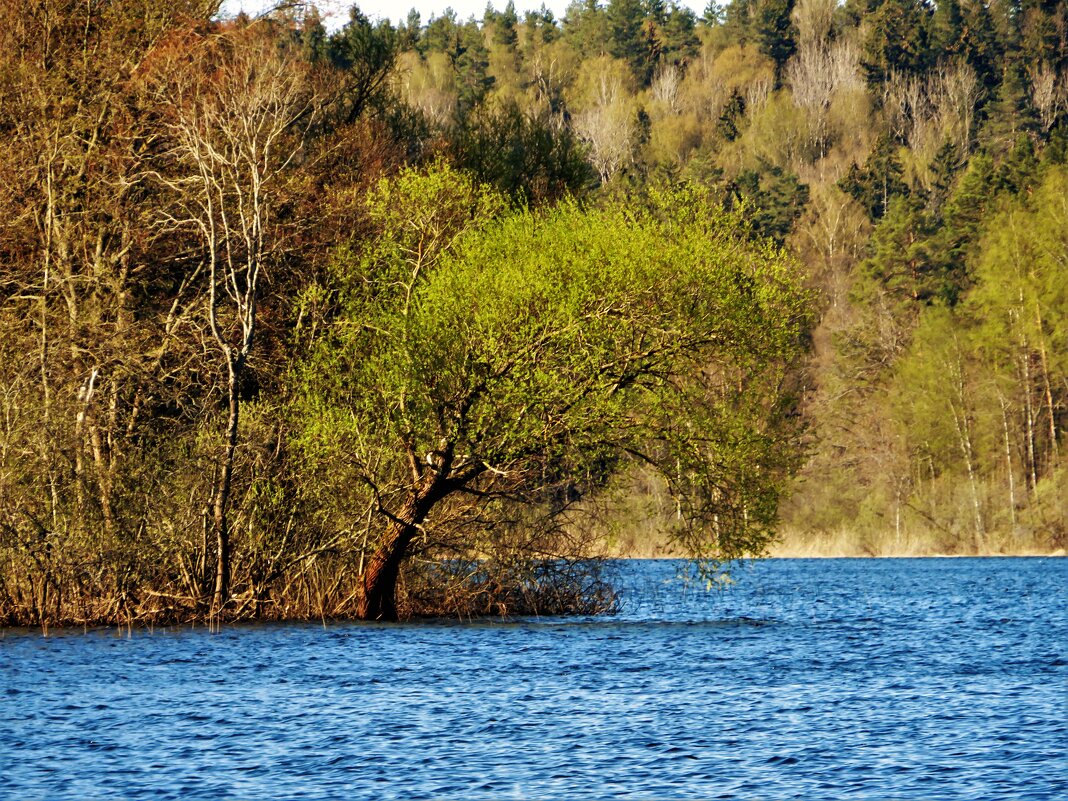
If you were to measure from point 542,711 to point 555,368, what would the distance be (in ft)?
33.4

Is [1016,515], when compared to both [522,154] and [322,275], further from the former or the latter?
[322,275]

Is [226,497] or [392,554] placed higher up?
[226,497]

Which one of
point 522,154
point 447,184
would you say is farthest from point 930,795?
point 522,154

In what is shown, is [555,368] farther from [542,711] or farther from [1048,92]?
[1048,92]

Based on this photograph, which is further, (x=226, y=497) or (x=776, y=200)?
(x=776, y=200)

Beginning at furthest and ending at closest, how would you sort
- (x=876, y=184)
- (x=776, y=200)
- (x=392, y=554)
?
1. (x=876, y=184)
2. (x=776, y=200)
3. (x=392, y=554)

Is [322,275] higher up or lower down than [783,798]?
higher up

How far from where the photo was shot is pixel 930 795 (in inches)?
639

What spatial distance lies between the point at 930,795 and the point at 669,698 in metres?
8.00

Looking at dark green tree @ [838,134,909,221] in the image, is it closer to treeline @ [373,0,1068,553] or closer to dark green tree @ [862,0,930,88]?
treeline @ [373,0,1068,553]

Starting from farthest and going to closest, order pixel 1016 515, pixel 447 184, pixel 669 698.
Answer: pixel 1016 515
pixel 447 184
pixel 669 698

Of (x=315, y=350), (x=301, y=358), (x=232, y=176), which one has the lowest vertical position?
(x=301, y=358)

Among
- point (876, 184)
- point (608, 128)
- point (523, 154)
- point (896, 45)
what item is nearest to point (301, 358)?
point (523, 154)

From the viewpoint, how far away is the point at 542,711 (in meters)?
22.5
